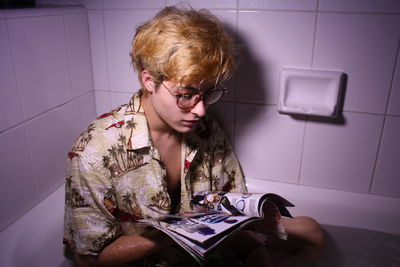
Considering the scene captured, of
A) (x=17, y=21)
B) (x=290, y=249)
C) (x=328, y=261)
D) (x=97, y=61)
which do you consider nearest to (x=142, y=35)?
(x=17, y=21)

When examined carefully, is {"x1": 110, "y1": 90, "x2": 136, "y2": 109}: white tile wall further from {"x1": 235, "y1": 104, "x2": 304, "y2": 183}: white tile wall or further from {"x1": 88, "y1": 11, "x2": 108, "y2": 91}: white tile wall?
{"x1": 235, "y1": 104, "x2": 304, "y2": 183}: white tile wall

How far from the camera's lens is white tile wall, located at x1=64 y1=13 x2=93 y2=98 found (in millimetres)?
1070

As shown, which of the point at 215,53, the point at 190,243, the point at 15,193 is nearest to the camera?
the point at 190,243

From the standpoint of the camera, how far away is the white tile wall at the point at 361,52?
91 centimetres

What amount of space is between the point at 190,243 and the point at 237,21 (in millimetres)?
674

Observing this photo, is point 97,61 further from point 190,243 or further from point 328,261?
point 328,261

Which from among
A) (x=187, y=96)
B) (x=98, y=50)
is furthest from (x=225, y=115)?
(x=98, y=50)

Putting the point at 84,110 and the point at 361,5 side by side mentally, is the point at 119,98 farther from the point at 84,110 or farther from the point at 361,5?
the point at 361,5

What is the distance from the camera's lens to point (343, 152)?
1.07 meters

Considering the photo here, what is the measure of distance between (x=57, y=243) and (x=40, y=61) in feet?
1.66

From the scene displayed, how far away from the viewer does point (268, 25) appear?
3.25 ft

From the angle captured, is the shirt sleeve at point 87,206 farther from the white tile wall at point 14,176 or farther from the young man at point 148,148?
the white tile wall at point 14,176

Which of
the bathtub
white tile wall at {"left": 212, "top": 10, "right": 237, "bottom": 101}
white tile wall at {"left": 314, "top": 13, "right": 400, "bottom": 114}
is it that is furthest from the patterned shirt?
white tile wall at {"left": 314, "top": 13, "right": 400, "bottom": 114}

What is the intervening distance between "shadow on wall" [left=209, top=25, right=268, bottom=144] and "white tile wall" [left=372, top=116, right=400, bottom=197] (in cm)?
35
